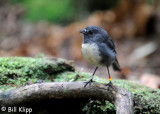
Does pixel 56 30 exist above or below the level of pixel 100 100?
above

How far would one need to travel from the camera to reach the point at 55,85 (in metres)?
3.09

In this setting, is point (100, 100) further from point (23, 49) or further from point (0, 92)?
point (23, 49)

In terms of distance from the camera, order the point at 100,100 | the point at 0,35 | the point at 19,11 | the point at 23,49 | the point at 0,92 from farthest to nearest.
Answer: the point at 0,35 → the point at 19,11 → the point at 23,49 → the point at 100,100 → the point at 0,92

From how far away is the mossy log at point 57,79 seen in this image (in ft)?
10.8

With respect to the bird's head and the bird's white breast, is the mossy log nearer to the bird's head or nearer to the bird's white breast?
the bird's white breast

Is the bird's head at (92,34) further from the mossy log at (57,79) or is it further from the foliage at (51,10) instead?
the foliage at (51,10)

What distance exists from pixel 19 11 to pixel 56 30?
1949mm

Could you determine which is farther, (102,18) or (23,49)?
(102,18)

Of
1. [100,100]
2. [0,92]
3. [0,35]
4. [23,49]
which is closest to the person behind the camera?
[0,92]

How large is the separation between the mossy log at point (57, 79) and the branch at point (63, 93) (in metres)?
0.06

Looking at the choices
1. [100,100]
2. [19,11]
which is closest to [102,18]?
[19,11]

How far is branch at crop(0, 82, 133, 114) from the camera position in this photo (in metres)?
2.95

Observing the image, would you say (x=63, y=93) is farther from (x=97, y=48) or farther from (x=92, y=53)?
(x=97, y=48)

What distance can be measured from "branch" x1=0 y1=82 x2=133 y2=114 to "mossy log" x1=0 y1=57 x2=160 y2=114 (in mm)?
63
